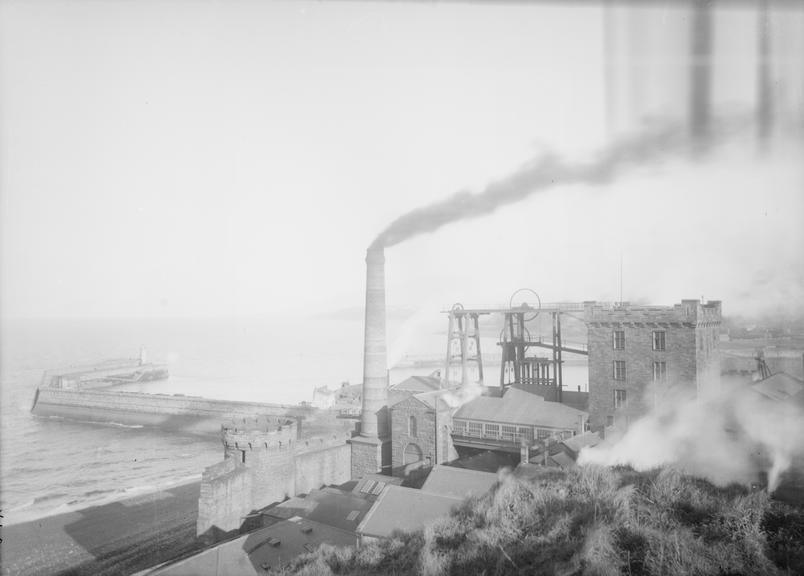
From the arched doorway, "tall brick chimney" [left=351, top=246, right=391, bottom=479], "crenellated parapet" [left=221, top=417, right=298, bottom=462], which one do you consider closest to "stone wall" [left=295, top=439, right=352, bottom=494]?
"tall brick chimney" [left=351, top=246, right=391, bottom=479]

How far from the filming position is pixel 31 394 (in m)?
82.0

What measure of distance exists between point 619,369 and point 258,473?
19960 mm

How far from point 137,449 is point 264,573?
4100 cm

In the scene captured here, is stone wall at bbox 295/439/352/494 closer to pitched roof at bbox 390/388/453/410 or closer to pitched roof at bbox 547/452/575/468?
pitched roof at bbox 390/388/453/410

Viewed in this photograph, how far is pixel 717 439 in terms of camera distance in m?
20.3

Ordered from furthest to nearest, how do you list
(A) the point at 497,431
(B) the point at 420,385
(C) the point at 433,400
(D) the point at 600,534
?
(B) the point at 420,385 < (C) the point at 433,400 < (A) the point at 497,431 < (D) the point at 600,534

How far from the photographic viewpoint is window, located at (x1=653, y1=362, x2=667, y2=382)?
2861 centimetres

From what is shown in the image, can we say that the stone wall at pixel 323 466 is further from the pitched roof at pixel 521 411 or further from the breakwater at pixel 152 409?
the breakwater at pixel 152 409

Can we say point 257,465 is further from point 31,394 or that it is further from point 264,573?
point 31,394

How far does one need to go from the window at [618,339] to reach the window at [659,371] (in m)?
1.90

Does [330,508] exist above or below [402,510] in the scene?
below

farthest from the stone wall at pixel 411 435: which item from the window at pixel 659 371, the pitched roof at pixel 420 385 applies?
the pitched roof at pixel 420 385

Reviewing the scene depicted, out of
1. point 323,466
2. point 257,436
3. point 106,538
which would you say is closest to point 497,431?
point 323,466

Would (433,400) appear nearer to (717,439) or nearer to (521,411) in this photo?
(521,411)
